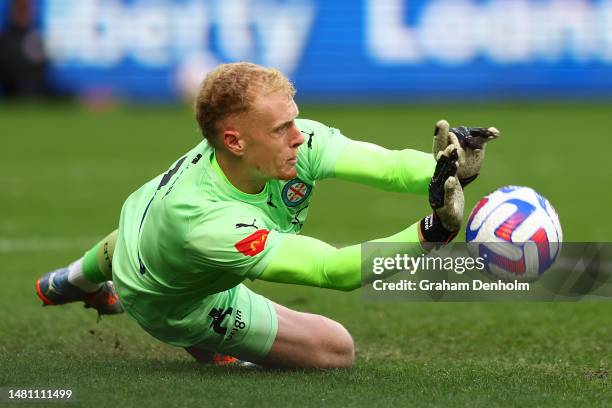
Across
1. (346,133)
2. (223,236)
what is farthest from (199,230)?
(346,133)

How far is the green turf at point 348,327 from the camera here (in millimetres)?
5004

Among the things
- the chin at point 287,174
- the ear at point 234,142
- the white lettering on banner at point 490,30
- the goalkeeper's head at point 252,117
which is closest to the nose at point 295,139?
the goalkeeper's head at point 252,117

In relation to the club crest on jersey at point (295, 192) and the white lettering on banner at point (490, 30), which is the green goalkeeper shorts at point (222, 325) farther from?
the white lettering on banner at point (490, 30)

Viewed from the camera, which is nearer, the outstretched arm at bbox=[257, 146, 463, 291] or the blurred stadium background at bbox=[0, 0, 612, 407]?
the outstretched arm at bbox=[257, 146, 463, 291]

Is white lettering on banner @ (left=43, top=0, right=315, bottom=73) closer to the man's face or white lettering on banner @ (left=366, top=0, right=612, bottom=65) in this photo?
white lettering on banner @ (left=366, top=0, right=612, bottom=65)

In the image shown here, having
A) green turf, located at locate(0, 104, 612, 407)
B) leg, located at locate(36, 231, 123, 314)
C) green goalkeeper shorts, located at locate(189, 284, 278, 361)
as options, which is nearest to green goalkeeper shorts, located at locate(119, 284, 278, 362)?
green goalkeeper shorts, located at locate(189, 284, 278, 361)

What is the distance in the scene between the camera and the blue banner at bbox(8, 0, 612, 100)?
74.7 feet

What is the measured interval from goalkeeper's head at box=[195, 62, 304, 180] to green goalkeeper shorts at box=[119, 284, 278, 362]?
755mm

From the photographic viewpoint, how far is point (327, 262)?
4.68 meters

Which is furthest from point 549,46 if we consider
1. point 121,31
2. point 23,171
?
point 23,171

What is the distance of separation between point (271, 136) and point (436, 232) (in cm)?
84

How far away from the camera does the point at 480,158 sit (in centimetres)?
508

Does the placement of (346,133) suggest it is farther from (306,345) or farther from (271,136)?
(271,136)

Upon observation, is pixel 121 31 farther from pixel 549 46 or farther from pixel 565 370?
pixel 565 370
